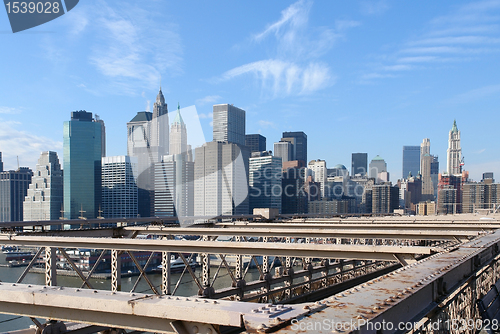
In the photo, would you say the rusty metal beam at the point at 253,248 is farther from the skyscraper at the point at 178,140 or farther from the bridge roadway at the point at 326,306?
the skyscraper at the point at 178,140

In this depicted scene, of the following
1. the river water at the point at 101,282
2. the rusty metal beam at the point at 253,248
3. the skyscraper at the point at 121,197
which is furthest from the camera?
the skyscraper at the point at 121,197

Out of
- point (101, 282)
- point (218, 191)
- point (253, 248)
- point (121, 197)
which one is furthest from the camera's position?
point (121, 197)

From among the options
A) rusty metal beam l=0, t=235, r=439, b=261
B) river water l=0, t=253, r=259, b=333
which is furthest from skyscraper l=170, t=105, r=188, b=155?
rusty metal beam l=0, t=235, r=439, b=261

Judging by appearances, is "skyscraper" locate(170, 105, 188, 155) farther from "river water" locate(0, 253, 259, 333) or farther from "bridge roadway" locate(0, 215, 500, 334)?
"bridge roadway" locate(0, 215, 500, 334)

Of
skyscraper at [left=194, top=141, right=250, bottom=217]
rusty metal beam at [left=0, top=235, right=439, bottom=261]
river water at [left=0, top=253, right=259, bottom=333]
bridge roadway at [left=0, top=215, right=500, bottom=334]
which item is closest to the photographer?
bridge roadway at [left=0, top=215, right=500, bottom=334]

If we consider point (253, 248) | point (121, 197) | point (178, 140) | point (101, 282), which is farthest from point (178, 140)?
point (253, 248)

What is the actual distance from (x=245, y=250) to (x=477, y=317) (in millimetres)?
5164

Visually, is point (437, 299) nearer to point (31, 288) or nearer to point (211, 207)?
point (31, 288)

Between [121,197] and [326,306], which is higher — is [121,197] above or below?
below

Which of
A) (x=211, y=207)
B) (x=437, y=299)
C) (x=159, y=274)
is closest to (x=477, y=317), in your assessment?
(x=437, y=299)

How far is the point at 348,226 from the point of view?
19.2m

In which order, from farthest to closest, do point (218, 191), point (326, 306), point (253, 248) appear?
point (218, 191) < point (253, 248) < point (326, 306)

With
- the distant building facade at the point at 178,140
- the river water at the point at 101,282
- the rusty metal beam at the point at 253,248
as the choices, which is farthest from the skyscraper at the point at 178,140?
the rusty metal beam at the point at 253,248

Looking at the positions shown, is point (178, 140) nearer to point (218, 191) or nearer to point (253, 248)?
point (218, 191)
